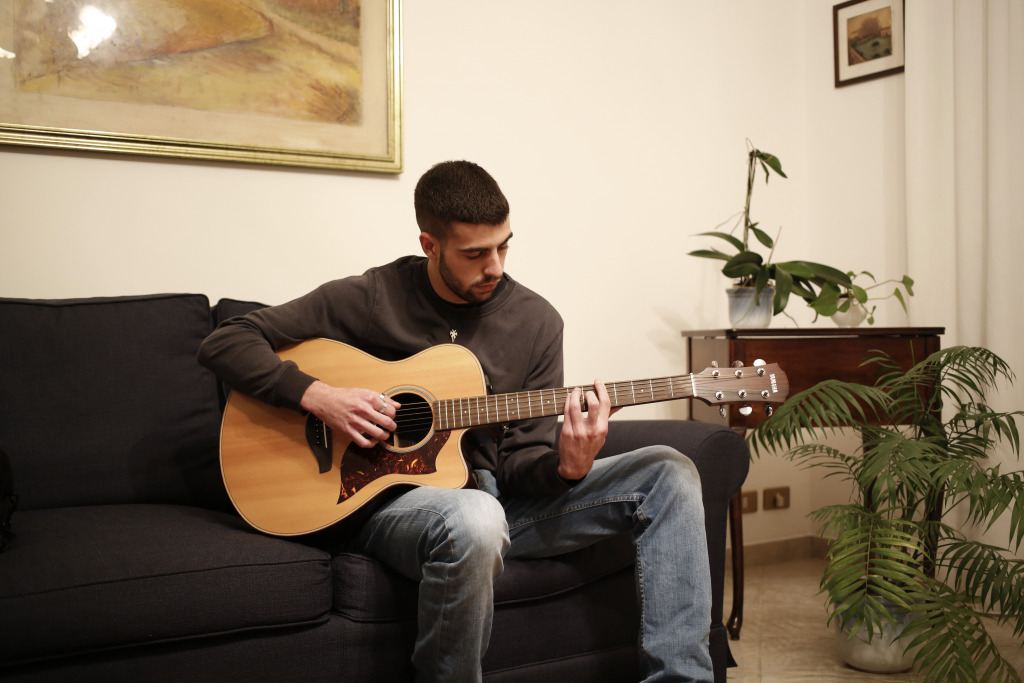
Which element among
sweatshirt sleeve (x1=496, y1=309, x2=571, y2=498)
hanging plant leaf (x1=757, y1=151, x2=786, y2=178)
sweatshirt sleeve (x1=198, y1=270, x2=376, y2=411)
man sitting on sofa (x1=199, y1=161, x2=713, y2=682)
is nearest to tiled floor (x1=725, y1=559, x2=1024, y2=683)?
man sitting on sofa (x1=199, y1=161, x2=713, y2=682)

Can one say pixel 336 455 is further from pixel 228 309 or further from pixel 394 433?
pixel 228 309

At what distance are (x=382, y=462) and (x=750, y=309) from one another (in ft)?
4.44

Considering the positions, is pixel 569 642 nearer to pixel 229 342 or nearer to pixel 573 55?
pixel 229 342

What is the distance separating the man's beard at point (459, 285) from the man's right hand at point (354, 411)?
279mm

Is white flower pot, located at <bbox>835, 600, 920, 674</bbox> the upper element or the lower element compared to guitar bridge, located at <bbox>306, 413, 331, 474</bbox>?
lower


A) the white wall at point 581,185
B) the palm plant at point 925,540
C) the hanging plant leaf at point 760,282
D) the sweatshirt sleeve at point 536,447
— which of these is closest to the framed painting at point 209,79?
the white wall at point 581,185

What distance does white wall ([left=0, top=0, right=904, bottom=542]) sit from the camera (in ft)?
6.43

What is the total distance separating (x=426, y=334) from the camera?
1.56 m

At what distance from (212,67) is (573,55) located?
1163 millimetres

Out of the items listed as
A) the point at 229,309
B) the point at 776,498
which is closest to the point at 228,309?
the point at 229,309

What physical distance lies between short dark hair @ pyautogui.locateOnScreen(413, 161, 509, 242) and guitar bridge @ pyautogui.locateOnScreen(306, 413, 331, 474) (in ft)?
1.45

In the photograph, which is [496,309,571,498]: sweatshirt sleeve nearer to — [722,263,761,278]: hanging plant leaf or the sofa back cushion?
the sofa back cushion

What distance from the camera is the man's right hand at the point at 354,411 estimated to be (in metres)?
1.35

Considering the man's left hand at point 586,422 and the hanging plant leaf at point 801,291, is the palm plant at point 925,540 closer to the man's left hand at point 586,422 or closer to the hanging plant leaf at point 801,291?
the hanging plant leaf at point 801,291
